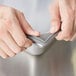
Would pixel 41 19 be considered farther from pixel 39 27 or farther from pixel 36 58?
pixel 36 58

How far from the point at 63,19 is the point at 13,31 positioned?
0.41ft

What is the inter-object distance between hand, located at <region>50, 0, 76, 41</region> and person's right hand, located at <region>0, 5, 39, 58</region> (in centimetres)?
6

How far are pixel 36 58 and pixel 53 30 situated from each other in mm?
97

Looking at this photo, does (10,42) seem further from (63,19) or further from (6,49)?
(63,19)

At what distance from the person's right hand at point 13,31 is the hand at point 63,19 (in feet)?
0.21

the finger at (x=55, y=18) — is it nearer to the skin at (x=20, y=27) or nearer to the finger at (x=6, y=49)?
the skin at (x=20, y=27)

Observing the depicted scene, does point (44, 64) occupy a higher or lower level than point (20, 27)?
lower

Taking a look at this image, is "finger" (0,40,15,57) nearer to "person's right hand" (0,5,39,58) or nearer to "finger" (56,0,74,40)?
"person's right hand" (0,5,39,58)

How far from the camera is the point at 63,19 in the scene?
0.62 m

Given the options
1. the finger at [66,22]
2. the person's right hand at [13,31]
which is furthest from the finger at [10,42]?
the finger at [66,22]

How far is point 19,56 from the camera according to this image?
2.22 feet

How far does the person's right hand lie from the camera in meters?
0.56

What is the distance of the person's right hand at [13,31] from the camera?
564 millimetres

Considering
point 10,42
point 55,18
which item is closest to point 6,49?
point 10,42
